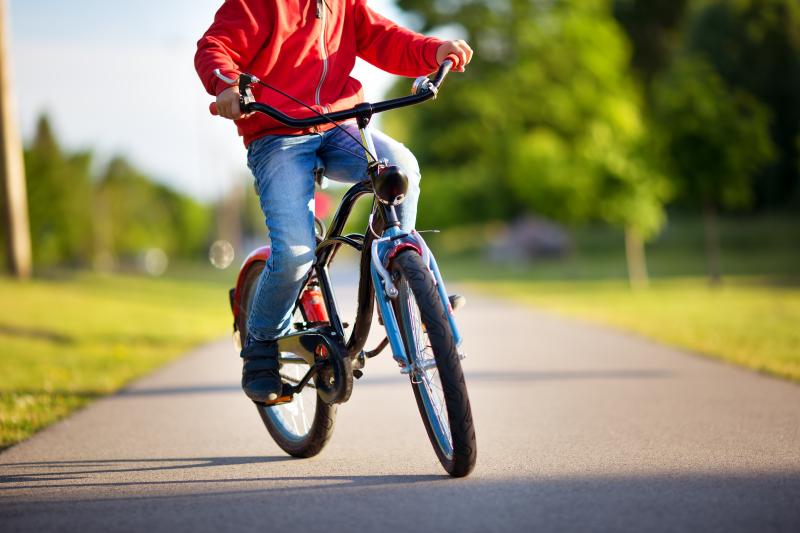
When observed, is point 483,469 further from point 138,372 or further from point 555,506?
point 138,372

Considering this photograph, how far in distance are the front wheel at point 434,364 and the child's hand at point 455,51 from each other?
0.94m

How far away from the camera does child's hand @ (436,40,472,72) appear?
4.16 m

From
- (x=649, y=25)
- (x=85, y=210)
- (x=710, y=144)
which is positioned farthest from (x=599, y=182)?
(x=85, y=210)

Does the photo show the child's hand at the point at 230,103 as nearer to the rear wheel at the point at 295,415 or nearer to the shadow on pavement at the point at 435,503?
the rear wheel at the point at 295,415

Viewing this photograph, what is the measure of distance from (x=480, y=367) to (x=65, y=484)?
186 inches

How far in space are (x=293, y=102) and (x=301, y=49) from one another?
23cm

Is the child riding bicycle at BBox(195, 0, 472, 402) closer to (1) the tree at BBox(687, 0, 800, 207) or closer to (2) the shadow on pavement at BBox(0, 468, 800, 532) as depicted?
(2) the shadow on pavement at BBox(0, 468, 800, 532)

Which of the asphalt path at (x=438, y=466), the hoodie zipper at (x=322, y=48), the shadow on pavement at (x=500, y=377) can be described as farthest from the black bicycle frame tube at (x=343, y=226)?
the shadow on pavement at (x=500, y=377)

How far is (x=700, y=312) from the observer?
14203 mm

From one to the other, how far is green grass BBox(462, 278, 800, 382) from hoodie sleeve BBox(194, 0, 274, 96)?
→ 443 centimetres

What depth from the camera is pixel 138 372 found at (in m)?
8.58

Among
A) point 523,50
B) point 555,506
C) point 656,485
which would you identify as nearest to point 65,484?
point 555,506

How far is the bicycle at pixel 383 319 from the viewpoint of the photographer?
356cm

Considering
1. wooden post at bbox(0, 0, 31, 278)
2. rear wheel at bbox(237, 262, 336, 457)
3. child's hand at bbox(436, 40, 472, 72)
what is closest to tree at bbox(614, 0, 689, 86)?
wooden post at bbox(0, 0, 31, 278)
